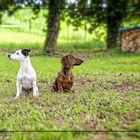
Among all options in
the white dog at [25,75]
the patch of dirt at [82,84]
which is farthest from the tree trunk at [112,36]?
the white dog at [25,75]

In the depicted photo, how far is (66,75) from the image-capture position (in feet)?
29.6

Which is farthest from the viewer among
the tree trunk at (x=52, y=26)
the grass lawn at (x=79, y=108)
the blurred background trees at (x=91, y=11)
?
the blurred background trees at (x=91, y=11)

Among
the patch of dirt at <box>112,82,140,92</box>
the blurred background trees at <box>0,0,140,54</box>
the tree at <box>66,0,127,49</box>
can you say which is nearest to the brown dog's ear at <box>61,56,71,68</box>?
the patch of dirt at <box>112,82,140,92</box>

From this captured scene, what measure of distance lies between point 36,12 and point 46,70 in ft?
32.8

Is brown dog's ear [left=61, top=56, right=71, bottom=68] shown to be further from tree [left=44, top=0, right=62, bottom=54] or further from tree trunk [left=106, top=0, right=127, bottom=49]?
tree trunk [left=106, top=0, right=127, bottom=49]

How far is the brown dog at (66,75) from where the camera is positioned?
29.2 feet

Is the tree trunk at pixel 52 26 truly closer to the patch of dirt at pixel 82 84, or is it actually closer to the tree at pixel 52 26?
the tree at pixel 52 26

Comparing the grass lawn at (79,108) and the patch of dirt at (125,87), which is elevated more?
the grass lawn at (79,108)

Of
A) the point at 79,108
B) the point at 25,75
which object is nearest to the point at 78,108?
the point at 79,108

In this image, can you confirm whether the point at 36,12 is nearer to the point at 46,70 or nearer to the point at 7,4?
the point at 7,4

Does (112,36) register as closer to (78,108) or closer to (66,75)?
(66,75)

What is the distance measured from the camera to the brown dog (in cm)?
890

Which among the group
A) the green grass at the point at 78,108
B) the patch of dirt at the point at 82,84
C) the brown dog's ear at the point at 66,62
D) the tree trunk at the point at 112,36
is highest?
the brown dog's ear at the point at 66,62

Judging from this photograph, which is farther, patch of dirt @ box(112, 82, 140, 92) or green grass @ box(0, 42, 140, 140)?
patch of dirt @ box(112, 82, 140, 92)
